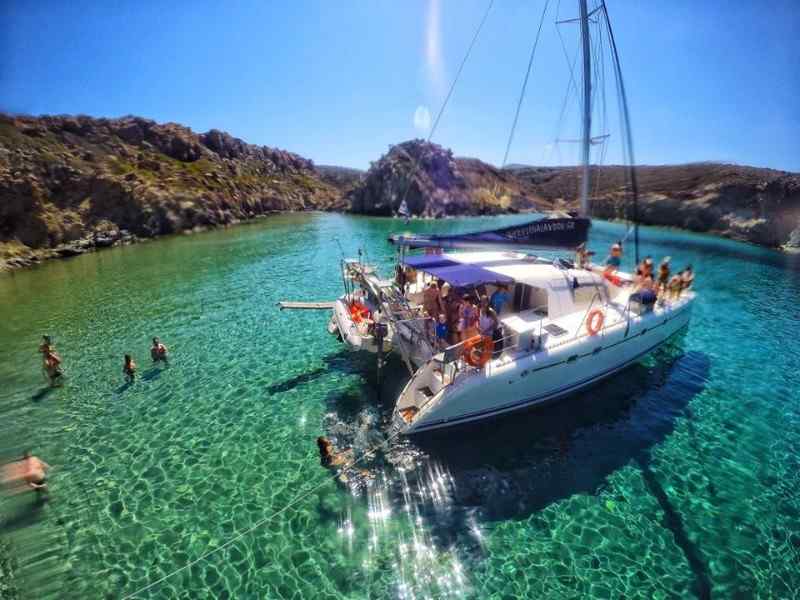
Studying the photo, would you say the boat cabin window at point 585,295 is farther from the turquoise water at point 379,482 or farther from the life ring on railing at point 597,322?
the turquoise water at point 379,482

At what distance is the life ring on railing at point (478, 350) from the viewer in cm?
886

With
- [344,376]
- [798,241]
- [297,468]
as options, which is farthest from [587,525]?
[798,241]

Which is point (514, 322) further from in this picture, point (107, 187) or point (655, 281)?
point (107, 187)

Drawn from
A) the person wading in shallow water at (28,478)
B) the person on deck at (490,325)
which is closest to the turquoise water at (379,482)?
the person wading in shallow water at (28,478)

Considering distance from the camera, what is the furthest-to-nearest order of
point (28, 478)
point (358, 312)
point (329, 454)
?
point (358, 312)
point (329, 454)
point (28, 478)

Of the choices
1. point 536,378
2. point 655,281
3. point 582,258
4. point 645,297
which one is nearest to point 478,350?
point 536,378

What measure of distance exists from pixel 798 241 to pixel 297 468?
60242 millimetres

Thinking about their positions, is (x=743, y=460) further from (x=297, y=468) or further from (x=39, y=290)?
(x=39, y=290)

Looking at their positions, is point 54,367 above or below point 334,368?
above

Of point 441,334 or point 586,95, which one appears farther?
point 586,95

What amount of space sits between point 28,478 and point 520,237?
14048mm

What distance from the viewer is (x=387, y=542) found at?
271 inches

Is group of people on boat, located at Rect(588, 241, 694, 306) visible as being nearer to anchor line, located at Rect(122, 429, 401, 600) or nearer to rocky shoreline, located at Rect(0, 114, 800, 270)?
rocky shoreline, located at Rect(0, 114, 800, 270)

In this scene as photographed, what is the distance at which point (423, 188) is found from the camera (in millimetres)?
82312
